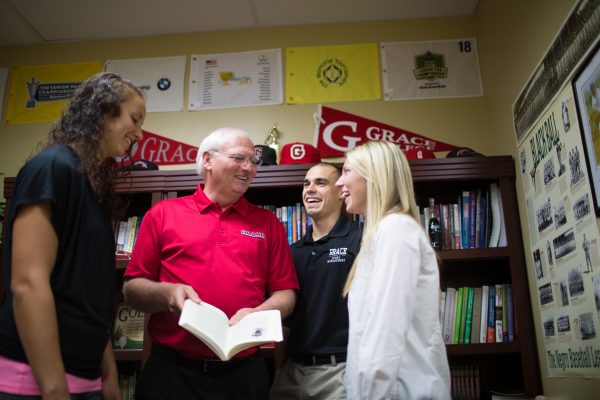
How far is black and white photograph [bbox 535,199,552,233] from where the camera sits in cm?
212

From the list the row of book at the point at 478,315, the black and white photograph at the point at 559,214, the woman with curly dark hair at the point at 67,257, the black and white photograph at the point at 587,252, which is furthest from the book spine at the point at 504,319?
the woman with curly dark hair at the point at 67,257

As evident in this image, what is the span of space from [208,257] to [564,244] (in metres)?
1.31

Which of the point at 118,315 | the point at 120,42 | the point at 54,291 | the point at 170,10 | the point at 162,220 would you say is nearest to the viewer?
the point at 54,291

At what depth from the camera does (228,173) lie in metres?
1.99

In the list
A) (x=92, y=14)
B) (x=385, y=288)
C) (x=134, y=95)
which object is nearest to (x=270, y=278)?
(x=385, y=288)

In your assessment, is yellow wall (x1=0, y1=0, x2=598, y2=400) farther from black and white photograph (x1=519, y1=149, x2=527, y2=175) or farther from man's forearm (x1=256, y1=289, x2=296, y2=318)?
man's forearm (x1=256, y1=289, x2=296, y2=318)

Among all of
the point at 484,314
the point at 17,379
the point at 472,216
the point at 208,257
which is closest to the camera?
the point at 17,379

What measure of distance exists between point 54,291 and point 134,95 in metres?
0.52

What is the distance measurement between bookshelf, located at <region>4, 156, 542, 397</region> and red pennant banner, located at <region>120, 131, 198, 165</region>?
370mm

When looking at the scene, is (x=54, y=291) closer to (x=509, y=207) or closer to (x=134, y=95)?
(x=134, y=95)

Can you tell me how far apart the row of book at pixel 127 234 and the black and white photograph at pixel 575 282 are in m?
2.01

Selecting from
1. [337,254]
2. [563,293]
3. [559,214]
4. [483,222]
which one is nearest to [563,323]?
[563,293]

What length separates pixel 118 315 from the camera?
106 inches

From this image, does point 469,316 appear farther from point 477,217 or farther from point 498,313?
point 477,217
